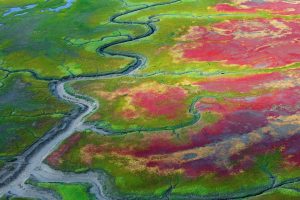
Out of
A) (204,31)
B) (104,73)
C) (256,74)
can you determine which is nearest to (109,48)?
(104,73)

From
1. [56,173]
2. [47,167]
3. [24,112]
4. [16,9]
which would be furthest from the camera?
[16,9]

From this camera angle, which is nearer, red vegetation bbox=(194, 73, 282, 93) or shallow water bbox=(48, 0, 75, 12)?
red vegetation bbox=(194, 73, 282, 93)

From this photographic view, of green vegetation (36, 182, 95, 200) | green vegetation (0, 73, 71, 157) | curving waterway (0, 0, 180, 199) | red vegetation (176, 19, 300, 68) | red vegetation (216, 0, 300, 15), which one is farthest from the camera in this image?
red vegetation (216, 0, 300, 15)

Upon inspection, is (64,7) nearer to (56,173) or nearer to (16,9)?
(16,9)

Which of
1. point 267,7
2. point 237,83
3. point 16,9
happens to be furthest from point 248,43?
point 16,9

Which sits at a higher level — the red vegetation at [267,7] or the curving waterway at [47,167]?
the red vegetation at [267,7]

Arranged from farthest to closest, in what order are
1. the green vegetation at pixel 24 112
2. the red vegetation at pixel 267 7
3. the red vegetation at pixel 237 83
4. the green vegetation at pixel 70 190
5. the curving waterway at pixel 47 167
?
1. the red vegetation at pixel 267 7
2. the red vegetation at pixel 237 83
3. the green vegetation at pixel 24 112
4. the curving waterway at pixel 47 167
5. the green vegetation at pixel 70 190

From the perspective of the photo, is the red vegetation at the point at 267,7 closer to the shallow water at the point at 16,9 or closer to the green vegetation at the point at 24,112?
the shallow water at the point at 16,9

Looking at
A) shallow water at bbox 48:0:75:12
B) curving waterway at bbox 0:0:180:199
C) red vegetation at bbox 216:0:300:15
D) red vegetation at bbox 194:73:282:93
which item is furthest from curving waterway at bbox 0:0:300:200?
red vegetation at bbox 216:0:300:15

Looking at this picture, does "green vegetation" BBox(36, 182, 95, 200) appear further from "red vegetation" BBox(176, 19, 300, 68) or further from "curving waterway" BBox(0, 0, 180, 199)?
"red vegetation" BBox(176, 19, 300, 68)

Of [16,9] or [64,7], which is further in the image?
[16,9]

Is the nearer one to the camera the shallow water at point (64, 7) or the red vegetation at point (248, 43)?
the red vegetation at point (248, 43)

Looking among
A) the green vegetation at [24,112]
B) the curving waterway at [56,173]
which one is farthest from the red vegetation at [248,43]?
the green vegetation at [24,112]

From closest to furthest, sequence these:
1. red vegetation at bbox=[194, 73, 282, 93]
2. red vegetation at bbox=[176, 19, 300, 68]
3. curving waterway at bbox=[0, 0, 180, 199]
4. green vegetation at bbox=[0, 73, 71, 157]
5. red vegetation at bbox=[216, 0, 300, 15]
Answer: curving waterway at bbox=[0, 0, 180, 199] < green vegetation at bbox=[0, 73, 71, 157] < red vegetation at bbox=[194, 73, 282, 93] < red vegetation at bbox=[176, 19, 300, 68] < red vegetation at bbox=[216, 0, 300, 15]
